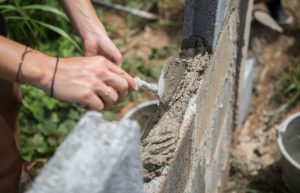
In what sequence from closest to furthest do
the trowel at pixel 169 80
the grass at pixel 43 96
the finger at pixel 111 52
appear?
the finger at pixel 111 52
the trowel at pixel 169 80
the grass at pixel 43 96

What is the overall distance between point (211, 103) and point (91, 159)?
1223 millimetres

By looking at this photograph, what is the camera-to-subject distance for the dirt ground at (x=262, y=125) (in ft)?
9.71

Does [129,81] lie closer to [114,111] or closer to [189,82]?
[189,82]

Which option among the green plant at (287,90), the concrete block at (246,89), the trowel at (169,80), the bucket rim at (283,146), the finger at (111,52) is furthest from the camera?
the green plant at (287,90)

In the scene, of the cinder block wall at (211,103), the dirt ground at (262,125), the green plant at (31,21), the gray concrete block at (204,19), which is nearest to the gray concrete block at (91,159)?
the cinder block wall at (211,103)

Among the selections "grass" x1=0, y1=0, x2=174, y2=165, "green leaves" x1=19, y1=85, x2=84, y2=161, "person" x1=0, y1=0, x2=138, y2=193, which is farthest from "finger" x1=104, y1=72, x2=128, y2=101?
"green leaves" x1=19, y1=85, x2=84, y2=161

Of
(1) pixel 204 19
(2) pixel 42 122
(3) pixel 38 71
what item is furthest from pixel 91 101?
(2) pixel 42 122

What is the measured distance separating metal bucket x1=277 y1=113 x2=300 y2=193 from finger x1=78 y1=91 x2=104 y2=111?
5.69ft

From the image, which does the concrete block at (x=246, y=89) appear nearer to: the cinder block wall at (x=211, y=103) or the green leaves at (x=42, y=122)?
the cinder block wall at (x=211, y=103)

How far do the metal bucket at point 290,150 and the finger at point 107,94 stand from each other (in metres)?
1.69

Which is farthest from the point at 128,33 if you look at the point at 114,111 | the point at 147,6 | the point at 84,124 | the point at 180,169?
the point at 84,124

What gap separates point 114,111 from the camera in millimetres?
3207

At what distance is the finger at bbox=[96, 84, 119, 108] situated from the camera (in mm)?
1203

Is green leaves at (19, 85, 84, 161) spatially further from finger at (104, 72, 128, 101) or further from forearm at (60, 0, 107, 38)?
finger at (104, 72, 128, 101)
